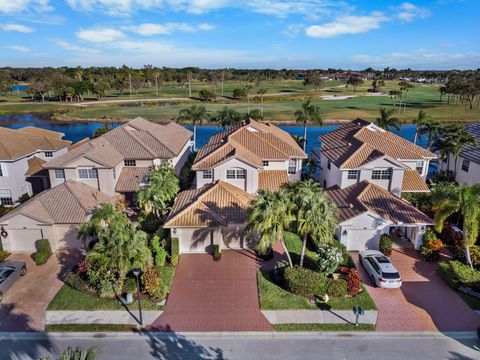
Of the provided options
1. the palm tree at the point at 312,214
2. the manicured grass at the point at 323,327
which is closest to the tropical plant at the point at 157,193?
the palm tree at the point at 312,214

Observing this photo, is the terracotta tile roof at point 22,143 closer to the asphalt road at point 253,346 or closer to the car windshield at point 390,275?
the asphalt road at point 253,346

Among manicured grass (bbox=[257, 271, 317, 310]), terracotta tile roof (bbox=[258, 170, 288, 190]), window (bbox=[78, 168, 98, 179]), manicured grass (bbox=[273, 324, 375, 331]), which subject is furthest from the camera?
terracotta tile roof (bbox=[258, 170, 288, 190])

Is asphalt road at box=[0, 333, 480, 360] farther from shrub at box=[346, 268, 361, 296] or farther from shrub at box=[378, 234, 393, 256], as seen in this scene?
shrub at box=[378, 234, 393, 256]

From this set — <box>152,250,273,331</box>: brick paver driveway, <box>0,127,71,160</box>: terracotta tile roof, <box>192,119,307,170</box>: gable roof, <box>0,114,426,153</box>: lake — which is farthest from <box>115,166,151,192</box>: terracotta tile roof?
<box>0,114,426,153</box>: lake

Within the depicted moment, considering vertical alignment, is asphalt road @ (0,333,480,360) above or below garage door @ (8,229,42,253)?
below

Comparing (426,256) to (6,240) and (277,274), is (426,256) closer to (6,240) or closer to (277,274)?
(277,274)

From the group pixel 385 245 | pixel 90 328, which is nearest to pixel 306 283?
pixel 385 245

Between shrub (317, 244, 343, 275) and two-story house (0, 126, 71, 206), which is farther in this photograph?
two-story house (0, 126, 71, 206)
